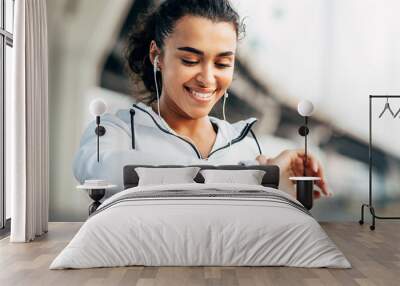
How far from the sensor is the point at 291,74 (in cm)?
754

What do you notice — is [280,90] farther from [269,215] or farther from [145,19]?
[269,215]

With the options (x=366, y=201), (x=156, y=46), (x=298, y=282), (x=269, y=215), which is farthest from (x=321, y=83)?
(x=298, y=282)

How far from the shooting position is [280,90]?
753 centimetres

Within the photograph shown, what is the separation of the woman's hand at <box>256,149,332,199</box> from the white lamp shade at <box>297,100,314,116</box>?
0.50 metres

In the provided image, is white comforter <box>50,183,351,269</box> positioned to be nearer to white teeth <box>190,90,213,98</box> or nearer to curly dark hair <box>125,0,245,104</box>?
white teeth <box>190,90,213,98</box>

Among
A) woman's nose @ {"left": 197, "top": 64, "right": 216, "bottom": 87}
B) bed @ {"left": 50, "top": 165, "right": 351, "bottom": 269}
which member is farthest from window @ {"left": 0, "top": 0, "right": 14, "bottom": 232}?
bed @ {"left": 50, "top": 165, "right": 351, "bottom": 269}

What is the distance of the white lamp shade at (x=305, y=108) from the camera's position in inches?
285

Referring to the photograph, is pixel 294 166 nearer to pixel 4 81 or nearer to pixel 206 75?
pixel 206 75

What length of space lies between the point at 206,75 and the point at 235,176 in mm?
1345

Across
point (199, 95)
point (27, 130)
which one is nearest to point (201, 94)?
point (199, 95)

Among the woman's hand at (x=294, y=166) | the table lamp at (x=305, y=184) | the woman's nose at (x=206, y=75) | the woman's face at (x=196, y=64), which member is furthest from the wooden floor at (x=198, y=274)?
the woman's nose at (x=206, y=75)

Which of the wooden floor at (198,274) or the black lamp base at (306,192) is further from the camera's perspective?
the black lamp base at (306,192)

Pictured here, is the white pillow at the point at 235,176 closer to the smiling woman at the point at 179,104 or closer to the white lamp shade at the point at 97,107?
the smiling woman at the point at 179,104

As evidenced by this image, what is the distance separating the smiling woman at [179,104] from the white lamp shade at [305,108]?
533 mm
